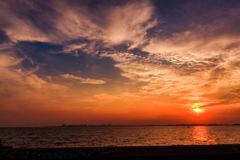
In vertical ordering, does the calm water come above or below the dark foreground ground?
below

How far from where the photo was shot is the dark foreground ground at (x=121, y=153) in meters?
5.82

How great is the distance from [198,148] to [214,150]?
1.88 ft

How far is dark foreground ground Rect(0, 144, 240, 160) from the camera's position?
5824 millimetres

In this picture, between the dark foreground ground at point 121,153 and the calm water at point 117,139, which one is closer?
the dark foreground ground at point 121,153

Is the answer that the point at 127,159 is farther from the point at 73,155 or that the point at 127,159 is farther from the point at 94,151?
the point at 73,155

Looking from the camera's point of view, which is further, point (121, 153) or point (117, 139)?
point (117, 139)

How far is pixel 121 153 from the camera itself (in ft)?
20.0

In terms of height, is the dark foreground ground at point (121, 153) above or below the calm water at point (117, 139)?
above

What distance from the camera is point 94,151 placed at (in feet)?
20.1

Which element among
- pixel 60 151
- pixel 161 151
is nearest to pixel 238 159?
pixel 161 151

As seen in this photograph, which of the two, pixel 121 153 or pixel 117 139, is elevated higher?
pixel 121 153

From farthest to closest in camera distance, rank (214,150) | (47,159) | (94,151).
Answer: (214,150) < (94,151) < (47,159)

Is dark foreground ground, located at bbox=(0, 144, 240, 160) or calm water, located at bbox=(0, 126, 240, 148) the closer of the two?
dark foreground ground, located at bbox=(0, 144, 240, 160)

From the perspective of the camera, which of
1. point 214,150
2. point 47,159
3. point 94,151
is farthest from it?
point 214,150
